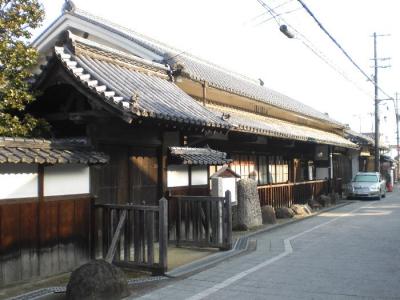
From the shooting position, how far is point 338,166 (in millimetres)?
33750

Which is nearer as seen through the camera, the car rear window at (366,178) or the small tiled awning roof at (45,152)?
the small tiled awning roof at (45,152)

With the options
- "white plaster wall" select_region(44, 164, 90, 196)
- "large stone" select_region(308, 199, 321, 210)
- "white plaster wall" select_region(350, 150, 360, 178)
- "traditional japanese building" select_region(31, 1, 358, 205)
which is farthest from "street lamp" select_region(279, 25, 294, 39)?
"white plaster wall" select_region(350, 150, 360, 178)

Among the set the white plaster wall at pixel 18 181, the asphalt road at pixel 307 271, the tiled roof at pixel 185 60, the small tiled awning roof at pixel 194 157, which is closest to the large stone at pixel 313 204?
the tiled roof at pixel 185 60

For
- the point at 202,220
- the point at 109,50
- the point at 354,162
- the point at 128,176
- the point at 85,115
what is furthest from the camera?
the point at 354,162

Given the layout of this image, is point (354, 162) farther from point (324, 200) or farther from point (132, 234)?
point (132, 234)

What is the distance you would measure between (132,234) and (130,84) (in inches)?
154

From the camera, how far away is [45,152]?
8.30 metres

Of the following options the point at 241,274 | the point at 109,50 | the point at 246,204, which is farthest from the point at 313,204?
the point at 241,274

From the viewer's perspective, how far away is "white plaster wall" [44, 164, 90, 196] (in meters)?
8.85

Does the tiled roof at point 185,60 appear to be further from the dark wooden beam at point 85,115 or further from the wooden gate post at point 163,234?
the wooden gate post at point 163,234

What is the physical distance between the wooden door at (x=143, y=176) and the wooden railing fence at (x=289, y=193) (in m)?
7.72

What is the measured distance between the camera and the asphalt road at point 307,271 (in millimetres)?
7574

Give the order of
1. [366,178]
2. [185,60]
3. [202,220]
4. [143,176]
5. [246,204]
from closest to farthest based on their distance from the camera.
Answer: [143,176] < [202,220] < [246,204] < [185,60] < [366,178]

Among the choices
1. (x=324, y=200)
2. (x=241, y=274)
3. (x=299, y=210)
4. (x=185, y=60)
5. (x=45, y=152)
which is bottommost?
(x=241, y=274)
